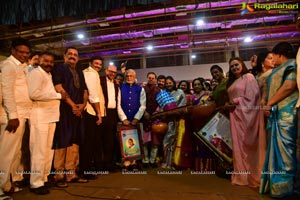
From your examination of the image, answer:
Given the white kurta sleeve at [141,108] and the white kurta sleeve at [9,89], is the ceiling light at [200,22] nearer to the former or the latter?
the white kurta sleeve at [141,108]

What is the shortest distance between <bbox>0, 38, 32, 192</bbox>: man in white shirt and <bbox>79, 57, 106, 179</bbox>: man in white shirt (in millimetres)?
885

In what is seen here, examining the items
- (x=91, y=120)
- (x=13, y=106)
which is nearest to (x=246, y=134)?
(x=91, y=120)

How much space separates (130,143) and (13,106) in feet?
6.14

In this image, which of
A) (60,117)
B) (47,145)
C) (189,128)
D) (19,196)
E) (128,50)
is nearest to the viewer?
(19,196)

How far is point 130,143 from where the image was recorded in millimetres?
3717

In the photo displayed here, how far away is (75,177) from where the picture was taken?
3.11 m

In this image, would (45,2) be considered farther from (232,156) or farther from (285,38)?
(285,38)

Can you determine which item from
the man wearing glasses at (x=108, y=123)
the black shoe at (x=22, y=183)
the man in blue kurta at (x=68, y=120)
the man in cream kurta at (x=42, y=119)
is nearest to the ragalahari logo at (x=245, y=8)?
the man wearing glasses at (x=108, y=123)

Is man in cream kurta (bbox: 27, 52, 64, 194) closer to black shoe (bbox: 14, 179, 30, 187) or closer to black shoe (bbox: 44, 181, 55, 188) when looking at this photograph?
black shoe (bbox: 44, 181, 55, 188)

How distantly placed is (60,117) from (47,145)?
40cm

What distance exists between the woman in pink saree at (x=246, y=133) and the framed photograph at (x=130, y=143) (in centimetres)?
157

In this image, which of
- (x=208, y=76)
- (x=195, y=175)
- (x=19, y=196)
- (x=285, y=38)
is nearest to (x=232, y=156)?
(x=195, y=175)

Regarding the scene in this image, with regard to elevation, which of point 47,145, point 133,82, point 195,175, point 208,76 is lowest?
point 195,175

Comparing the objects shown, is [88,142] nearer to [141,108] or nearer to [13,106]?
[141,108]
